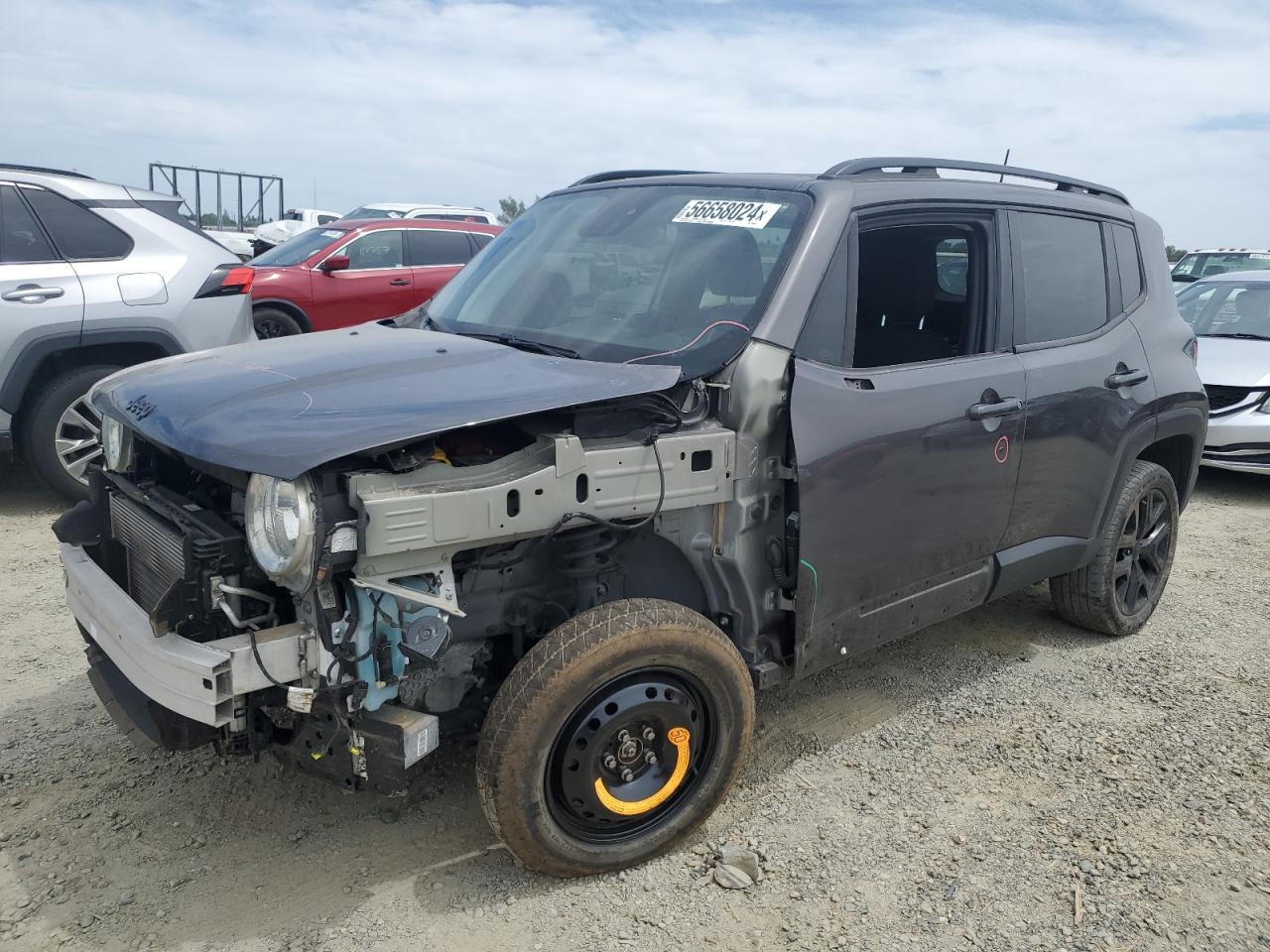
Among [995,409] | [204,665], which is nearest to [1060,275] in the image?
[995,409]

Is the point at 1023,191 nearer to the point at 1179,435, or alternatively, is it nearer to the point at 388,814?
the point at 1179,435

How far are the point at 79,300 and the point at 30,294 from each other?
26cm

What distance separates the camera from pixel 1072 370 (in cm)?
405

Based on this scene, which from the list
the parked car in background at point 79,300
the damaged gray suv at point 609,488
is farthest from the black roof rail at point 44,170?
the damaged gray suv at point 609,488

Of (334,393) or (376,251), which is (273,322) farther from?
(334,393)

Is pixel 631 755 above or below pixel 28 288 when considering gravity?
below

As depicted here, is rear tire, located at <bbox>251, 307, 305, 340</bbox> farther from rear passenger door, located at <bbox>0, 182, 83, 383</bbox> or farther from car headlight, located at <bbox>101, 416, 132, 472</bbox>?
car headlight, located at <bbox>101, 416, 132, 472</bbox>

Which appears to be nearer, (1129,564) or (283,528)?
(283,528)

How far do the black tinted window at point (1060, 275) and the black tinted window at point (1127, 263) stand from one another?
0.51ft

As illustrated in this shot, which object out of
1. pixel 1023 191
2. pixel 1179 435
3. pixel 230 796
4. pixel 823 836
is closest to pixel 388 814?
pixel 230 796

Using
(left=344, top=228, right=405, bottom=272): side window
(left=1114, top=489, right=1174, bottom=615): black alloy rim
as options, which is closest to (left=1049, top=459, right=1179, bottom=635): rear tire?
(left=1114, top=489, right=1174, bottom=615): black alloy rim

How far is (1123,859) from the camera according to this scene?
313 cm

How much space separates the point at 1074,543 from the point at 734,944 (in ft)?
8.05

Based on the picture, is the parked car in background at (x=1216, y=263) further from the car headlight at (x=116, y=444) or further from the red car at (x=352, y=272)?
the car headlight at (x=116, y=444)
